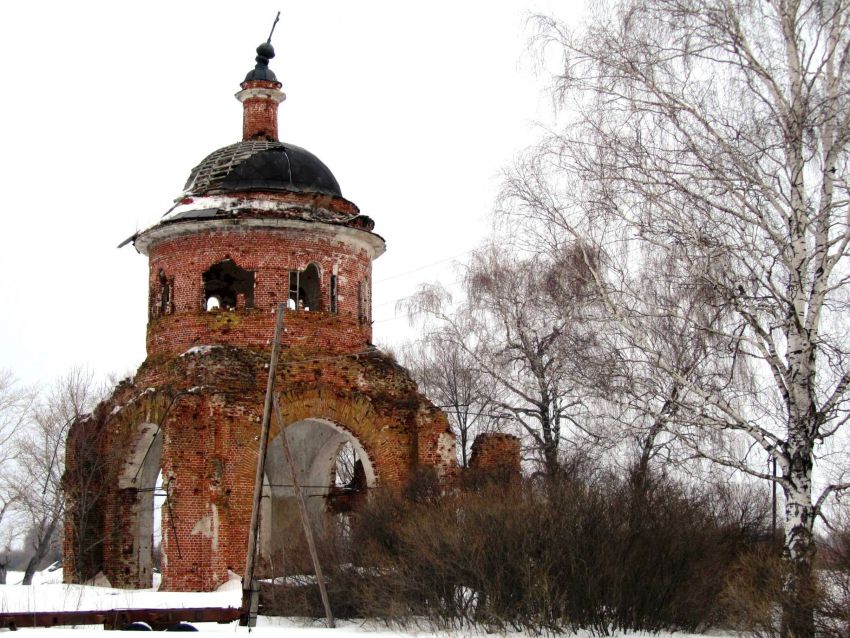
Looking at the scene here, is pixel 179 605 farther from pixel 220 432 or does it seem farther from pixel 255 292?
pixel 255 292

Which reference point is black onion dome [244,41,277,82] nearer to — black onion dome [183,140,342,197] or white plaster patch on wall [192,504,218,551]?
black onion dome [183,140,342,197]

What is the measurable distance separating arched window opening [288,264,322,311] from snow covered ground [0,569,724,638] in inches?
196

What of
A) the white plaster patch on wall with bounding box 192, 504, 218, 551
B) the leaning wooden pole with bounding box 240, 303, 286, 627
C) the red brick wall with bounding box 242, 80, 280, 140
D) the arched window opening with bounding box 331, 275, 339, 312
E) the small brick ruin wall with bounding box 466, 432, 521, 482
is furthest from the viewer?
the red brick wall with bounding box 242, 80, 280, 140

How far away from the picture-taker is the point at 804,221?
466 inches

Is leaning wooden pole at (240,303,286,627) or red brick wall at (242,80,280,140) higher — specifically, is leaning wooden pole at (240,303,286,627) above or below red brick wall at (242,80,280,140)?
below

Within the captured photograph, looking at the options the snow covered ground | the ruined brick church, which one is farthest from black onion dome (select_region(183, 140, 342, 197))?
the snow covered ground

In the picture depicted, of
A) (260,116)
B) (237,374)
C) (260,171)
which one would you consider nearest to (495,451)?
(237,374)

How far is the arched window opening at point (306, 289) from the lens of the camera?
65.9ft

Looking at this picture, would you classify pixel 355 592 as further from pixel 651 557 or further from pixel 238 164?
pixel 238 164

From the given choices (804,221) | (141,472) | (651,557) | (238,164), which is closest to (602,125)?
(804,221)

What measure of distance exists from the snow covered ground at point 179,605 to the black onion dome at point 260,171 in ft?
22.0

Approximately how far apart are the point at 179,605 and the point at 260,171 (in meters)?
7.68

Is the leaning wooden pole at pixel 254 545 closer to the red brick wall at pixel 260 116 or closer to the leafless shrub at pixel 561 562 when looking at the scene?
the leafless shrub at pixel 561 562

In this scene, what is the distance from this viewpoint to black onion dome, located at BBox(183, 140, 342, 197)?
20.3m
